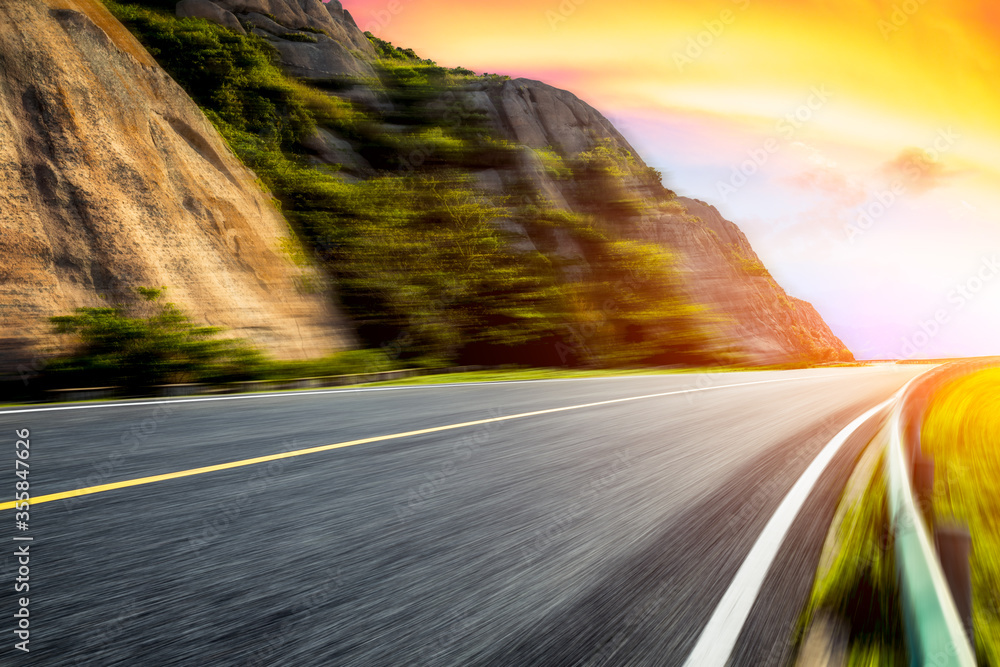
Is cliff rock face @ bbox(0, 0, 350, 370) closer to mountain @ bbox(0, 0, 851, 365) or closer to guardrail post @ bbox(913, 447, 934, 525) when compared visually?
mountain @ bbox(0, 0, 851, 365)

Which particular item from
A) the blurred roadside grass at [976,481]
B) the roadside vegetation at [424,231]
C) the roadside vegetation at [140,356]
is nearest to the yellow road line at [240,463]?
Answer: the blurred roadside grass at [976,481]

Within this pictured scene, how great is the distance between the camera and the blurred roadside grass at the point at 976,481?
2975 millimetres

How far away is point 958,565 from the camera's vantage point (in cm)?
215

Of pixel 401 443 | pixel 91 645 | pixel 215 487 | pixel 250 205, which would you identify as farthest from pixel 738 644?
pixel 250 205

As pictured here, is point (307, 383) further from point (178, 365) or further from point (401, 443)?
point (401, 443)

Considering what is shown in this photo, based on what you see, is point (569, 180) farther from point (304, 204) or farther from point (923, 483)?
point (923, 483)

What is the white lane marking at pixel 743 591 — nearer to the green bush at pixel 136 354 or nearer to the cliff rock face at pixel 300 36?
the green bush at pixel 136 354

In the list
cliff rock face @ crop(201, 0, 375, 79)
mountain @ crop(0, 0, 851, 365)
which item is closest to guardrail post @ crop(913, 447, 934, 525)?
mountain @ crop(0, 0, 851, 365)

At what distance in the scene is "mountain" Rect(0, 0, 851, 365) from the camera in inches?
589

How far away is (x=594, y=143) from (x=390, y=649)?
56396mm

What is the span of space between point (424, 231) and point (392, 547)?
21.0 meters

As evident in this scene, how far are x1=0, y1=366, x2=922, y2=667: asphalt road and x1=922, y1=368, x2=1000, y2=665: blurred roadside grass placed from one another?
82 centimetres

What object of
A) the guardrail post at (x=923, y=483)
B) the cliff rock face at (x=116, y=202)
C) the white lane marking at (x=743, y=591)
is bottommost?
the white lane marking at (x=743, y=591)

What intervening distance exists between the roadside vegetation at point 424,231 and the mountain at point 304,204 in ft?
0.34
